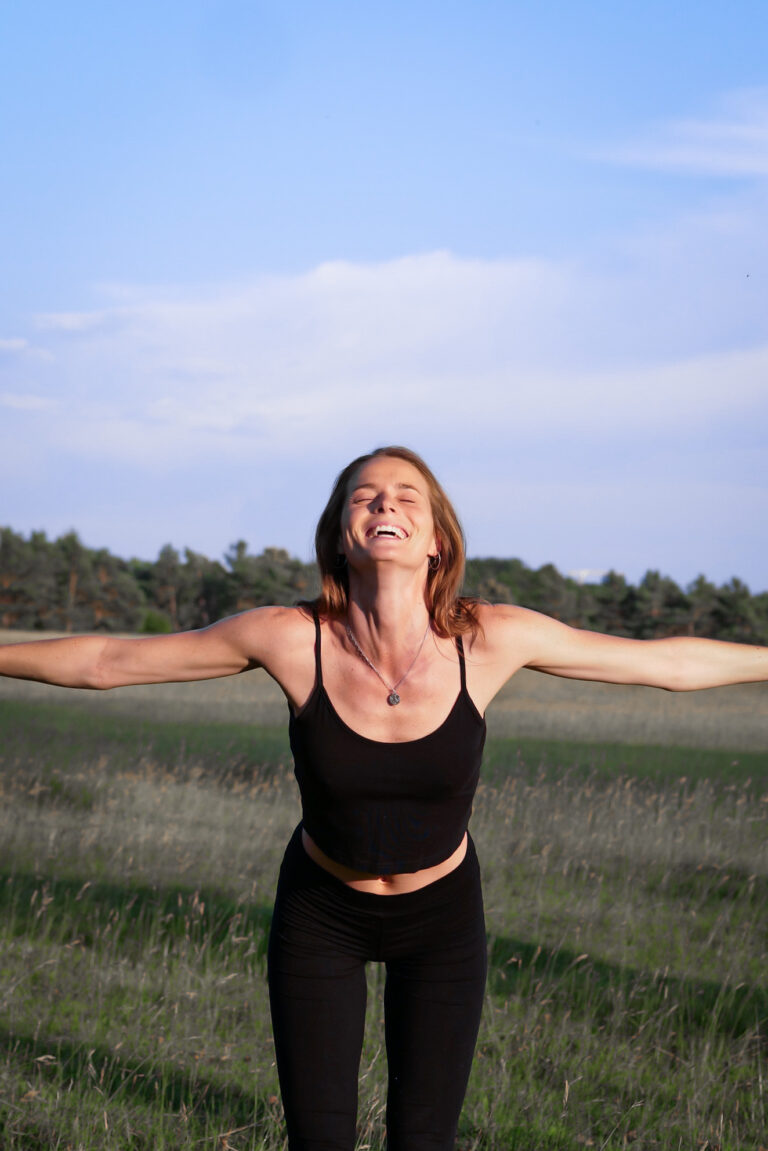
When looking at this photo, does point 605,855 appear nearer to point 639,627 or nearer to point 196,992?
point 196,992

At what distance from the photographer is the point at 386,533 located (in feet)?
8.97

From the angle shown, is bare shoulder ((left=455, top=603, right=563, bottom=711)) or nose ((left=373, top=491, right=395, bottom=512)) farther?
bare shoulder ((left=455, top=603, right=563, bottom=711))

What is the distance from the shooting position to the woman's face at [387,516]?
2729 mm

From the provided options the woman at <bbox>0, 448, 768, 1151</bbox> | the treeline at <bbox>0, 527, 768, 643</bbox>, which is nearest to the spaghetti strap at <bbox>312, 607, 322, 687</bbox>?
the woman at <bbox>0, 448, 768, 1151</bbox>

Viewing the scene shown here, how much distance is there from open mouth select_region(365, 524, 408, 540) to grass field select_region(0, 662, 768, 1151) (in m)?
2.13

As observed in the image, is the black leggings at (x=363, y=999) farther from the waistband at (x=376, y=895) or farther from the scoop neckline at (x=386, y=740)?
the scoop neckline at (x=386, y=740)

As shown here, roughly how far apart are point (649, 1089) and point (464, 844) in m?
2.12

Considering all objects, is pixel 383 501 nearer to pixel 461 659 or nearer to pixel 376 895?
pixel 461 659

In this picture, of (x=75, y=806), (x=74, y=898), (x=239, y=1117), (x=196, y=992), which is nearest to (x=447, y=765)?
(x=239, y=1117)

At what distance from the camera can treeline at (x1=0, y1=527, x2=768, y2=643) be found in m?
42.0

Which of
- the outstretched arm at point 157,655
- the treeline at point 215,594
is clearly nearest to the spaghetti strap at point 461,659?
the outstretched arm at point 157,655

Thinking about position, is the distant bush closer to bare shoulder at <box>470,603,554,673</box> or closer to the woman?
the woman

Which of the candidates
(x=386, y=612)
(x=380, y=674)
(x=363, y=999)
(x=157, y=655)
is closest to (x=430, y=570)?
(x=386, y=612)

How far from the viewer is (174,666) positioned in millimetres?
2840
